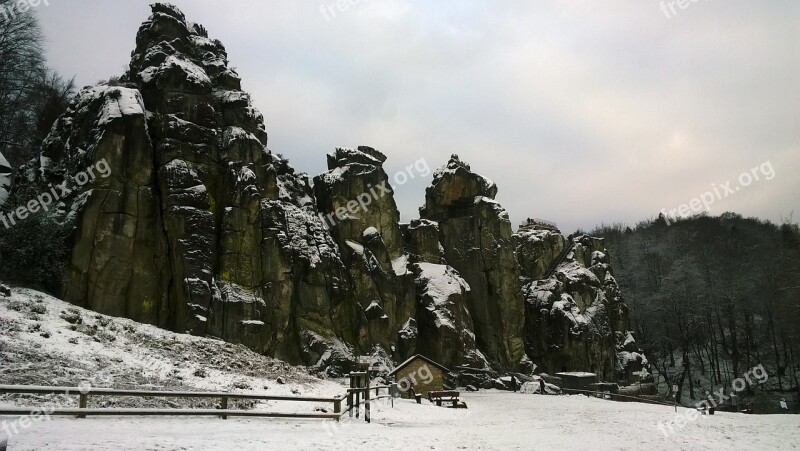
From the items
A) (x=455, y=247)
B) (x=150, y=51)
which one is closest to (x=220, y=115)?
(x=150, y=51)

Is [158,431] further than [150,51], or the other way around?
[150,51]

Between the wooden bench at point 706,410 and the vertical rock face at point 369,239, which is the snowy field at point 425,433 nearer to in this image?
the wooden bench at point 706,410

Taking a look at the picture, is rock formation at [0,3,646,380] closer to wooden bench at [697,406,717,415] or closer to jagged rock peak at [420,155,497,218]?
jagged rock peak at [420,155,497,218]

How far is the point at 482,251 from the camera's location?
66.2 meters

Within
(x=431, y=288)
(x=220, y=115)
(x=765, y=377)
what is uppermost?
(x=220, y=115)

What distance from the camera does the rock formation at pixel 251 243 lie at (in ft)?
105

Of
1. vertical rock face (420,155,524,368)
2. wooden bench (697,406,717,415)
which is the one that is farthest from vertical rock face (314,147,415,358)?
wooden bench (697,406,717,415)

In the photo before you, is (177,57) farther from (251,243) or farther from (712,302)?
(712,302)

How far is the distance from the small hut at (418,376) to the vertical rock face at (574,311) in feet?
108

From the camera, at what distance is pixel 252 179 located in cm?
3888

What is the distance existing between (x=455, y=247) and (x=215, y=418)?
53.0m

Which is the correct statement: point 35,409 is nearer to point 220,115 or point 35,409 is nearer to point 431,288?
point 220,115

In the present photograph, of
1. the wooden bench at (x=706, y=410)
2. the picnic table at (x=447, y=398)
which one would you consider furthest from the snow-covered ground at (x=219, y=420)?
the picnic table at (x=447, y=398)

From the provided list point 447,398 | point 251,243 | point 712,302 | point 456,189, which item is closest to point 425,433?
point 447,398
